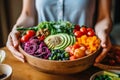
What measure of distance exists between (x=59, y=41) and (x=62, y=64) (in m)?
0.17

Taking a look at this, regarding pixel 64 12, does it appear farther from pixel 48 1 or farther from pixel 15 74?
pixel 15 74

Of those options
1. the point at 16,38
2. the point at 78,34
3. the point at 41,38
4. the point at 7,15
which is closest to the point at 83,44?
the point at 78,34

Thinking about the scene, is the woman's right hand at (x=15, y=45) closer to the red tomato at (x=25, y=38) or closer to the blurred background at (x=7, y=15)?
the red tomato at (x=25, y=38)

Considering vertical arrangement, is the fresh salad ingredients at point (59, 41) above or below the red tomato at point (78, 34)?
below

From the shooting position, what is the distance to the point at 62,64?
0.89 metres

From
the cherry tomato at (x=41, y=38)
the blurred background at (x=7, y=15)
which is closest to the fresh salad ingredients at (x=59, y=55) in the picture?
the cherry tomato at (x=41, y=38)

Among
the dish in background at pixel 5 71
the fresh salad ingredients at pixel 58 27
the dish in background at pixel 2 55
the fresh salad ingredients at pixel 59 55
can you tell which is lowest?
the dish in background at pixel 5 71

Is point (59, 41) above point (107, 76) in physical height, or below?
above

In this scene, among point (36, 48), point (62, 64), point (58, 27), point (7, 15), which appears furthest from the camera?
point (7, 15)

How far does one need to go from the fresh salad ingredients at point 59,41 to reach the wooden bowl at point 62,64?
0.36 ft

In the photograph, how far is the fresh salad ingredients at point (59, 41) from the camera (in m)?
1.01

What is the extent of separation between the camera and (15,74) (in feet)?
3.28

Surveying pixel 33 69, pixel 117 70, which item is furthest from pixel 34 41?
pixel 117 70

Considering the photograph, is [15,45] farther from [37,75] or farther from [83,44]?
[83,44]
